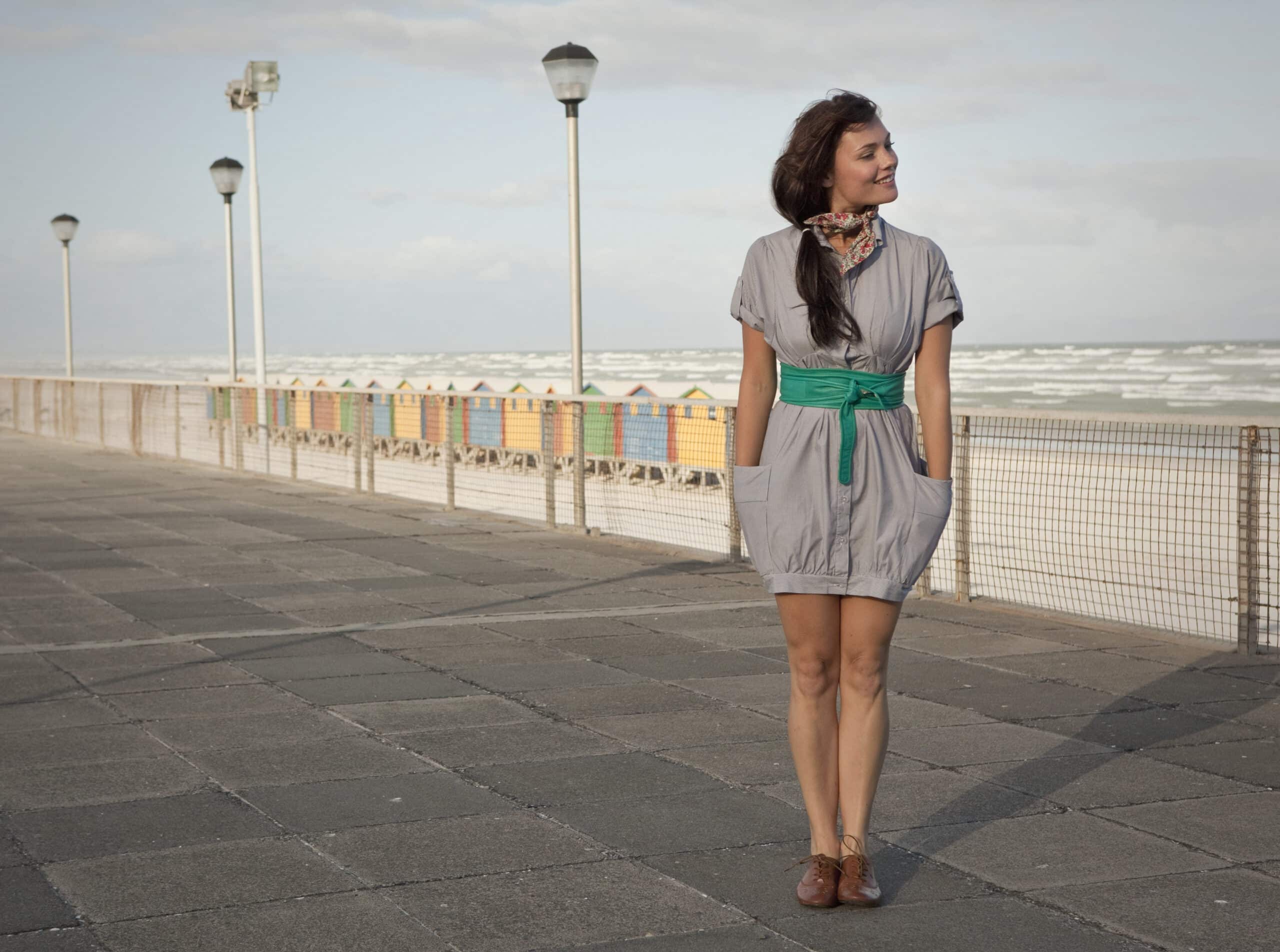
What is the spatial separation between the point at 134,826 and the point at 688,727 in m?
1.99

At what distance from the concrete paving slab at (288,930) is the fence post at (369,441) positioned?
12.1m

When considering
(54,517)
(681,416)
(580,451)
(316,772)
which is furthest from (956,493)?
A: (54,517)

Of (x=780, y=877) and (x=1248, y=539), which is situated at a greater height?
(x=1248, y=539)

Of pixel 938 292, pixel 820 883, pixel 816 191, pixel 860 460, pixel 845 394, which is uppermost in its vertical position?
pixel 816 191

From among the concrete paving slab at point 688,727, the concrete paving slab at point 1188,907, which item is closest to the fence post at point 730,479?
the concrete paving slab at point 688,727

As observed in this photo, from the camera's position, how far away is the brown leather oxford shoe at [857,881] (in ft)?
12.0

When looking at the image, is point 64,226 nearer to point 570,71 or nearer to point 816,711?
point 570,71

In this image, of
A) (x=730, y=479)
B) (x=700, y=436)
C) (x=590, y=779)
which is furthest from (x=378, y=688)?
(x=700, y=436)

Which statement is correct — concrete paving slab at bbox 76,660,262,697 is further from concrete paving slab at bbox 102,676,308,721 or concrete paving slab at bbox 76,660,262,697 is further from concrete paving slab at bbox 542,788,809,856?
concrete paving slab at bbox 542,788,809,856

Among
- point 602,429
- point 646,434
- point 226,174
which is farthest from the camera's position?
point 226,174

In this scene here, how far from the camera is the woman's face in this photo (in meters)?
3.61

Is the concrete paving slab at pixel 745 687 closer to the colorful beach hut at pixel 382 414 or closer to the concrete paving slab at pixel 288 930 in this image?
the concrete paving slab at pixel 288 930

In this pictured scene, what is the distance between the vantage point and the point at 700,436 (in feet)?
37.3

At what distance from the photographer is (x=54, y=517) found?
1370 cm
